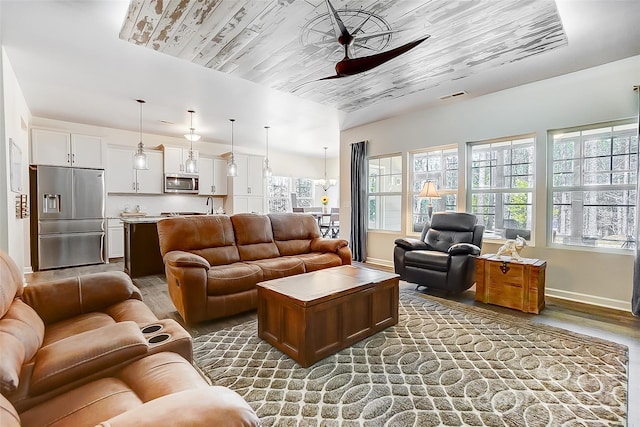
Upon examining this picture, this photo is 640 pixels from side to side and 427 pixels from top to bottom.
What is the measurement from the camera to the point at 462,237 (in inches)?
156

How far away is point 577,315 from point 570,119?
2239mm

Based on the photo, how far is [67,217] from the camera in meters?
5.24

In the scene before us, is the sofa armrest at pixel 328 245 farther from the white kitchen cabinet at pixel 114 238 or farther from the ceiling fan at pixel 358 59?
the white kitchen cabinet at pixel 114 238

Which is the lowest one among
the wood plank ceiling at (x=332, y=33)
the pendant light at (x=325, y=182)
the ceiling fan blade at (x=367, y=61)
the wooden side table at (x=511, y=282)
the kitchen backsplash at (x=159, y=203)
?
the wooden side table at (x=511, y=282)

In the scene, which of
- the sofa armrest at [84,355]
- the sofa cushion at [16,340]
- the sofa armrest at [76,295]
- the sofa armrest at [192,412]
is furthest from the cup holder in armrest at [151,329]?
the sofa armrest at [192,412]

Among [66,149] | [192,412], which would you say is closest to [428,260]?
[192,412]

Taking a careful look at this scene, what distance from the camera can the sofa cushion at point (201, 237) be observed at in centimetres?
336

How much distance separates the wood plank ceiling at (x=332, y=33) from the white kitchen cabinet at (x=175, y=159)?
3817 mm

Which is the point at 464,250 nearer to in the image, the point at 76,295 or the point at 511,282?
the point at 511,282

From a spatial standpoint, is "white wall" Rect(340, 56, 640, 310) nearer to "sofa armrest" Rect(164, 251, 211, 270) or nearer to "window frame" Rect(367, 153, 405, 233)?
"window frame" Rect(367, 153, 405, 233)

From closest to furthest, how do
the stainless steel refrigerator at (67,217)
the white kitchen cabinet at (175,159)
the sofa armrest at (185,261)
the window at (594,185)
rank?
the sofa armrest at (185,261)
the window at (594,185)
the stainless steel refrigerator at (67,217)
the white kitchen cabinet at (175,159)

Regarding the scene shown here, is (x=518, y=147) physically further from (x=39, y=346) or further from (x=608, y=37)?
(x=39, y=346)

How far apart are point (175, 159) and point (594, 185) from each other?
7.08 m

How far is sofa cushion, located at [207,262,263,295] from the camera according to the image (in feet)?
9.52
